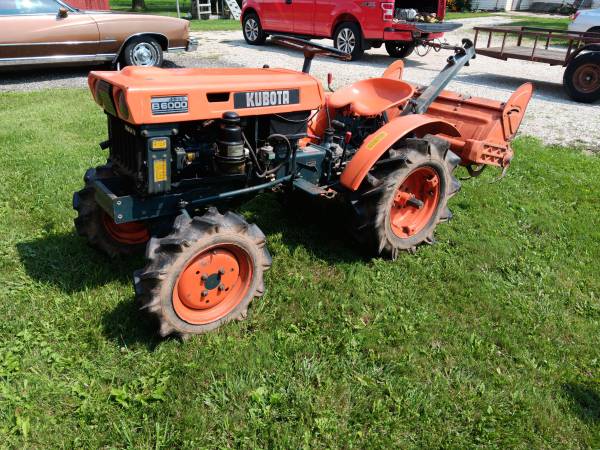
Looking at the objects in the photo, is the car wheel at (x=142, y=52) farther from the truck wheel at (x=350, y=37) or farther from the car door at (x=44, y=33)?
the truck wheel at (x=350, y=37)

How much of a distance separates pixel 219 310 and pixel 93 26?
7800 mm

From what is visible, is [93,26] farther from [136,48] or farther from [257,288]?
[257,288]

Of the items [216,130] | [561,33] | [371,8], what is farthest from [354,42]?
[216,130]

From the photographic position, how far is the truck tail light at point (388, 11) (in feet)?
36.1

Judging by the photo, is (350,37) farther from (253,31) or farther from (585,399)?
(585,399)

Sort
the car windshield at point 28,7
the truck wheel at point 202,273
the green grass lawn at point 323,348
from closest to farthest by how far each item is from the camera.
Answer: the green grass lawn at point 323,348 < the truck wheel at point 202,273 < the car windshield at point 28,7

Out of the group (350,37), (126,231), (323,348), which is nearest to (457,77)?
(350,37)

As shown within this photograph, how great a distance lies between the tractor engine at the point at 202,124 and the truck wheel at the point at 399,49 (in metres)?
10.5

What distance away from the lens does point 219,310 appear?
3.16m

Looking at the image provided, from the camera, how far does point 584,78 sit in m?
9.35

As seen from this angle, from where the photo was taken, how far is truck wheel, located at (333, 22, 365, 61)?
11734 mm

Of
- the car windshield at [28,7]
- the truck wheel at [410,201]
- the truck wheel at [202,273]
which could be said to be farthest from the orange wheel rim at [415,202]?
the car windshield at [28,7]

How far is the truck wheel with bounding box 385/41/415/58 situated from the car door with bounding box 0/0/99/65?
726cm

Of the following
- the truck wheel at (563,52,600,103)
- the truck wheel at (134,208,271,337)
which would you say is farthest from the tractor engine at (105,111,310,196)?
the truck wheel at (563,52,600,103)
